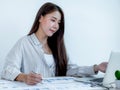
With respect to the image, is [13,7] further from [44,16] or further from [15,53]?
[15,53]

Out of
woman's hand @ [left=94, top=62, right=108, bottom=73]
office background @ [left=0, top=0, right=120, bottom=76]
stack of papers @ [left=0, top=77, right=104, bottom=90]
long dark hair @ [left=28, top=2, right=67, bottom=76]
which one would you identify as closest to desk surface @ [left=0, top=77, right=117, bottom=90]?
stack of papers @ [left=0, top=77, right=104, bottom=90]

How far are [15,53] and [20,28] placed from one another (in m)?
0.49

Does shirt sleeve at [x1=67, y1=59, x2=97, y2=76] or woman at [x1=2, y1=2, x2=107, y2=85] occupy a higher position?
woman at [x1=2, y1=2, x2=107, y2=85]

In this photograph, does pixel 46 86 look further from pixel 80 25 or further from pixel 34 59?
pixel 80 25

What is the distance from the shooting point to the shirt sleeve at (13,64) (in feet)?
4.09

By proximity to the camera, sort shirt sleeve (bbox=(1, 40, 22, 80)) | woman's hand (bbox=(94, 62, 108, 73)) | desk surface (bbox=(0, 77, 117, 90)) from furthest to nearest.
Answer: woman's hand (bbox=(94, 62, 108, 73)) < shirt sleeve (bbox=(1, 40, 22, 80)) < desk surface (bbox=(0, 77, 117, 90))

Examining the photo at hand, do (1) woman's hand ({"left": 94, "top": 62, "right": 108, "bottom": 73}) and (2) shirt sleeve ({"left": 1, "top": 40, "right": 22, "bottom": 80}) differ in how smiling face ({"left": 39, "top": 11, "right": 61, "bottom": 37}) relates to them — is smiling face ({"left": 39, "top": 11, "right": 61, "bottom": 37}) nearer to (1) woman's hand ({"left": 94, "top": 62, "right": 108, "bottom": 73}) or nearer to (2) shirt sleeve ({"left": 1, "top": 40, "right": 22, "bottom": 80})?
(2) shirt sleeve ({"left": 1, "top": 40, "right": 22, "bottom": 80})

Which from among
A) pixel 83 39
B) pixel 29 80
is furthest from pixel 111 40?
pixel 29 80

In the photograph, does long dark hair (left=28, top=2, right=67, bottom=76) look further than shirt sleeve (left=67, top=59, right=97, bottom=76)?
Yes

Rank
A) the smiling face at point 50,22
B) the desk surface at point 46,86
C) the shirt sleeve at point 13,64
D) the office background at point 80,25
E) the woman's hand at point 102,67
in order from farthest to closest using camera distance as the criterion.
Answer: the office background at point 80,25, the smiling face at point 50,22, the woman's hand at point 102,67, the shirt sleeve at point 13,64, the desk surface at point 46,86

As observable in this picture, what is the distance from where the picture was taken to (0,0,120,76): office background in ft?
6.07

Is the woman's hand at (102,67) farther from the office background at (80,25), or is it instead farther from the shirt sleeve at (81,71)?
the office background at (80,25)

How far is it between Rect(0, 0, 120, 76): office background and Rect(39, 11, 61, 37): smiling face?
0.33 metres

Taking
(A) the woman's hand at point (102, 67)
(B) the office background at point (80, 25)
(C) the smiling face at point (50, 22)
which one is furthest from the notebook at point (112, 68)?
(B) the office background at point (80, 25)
